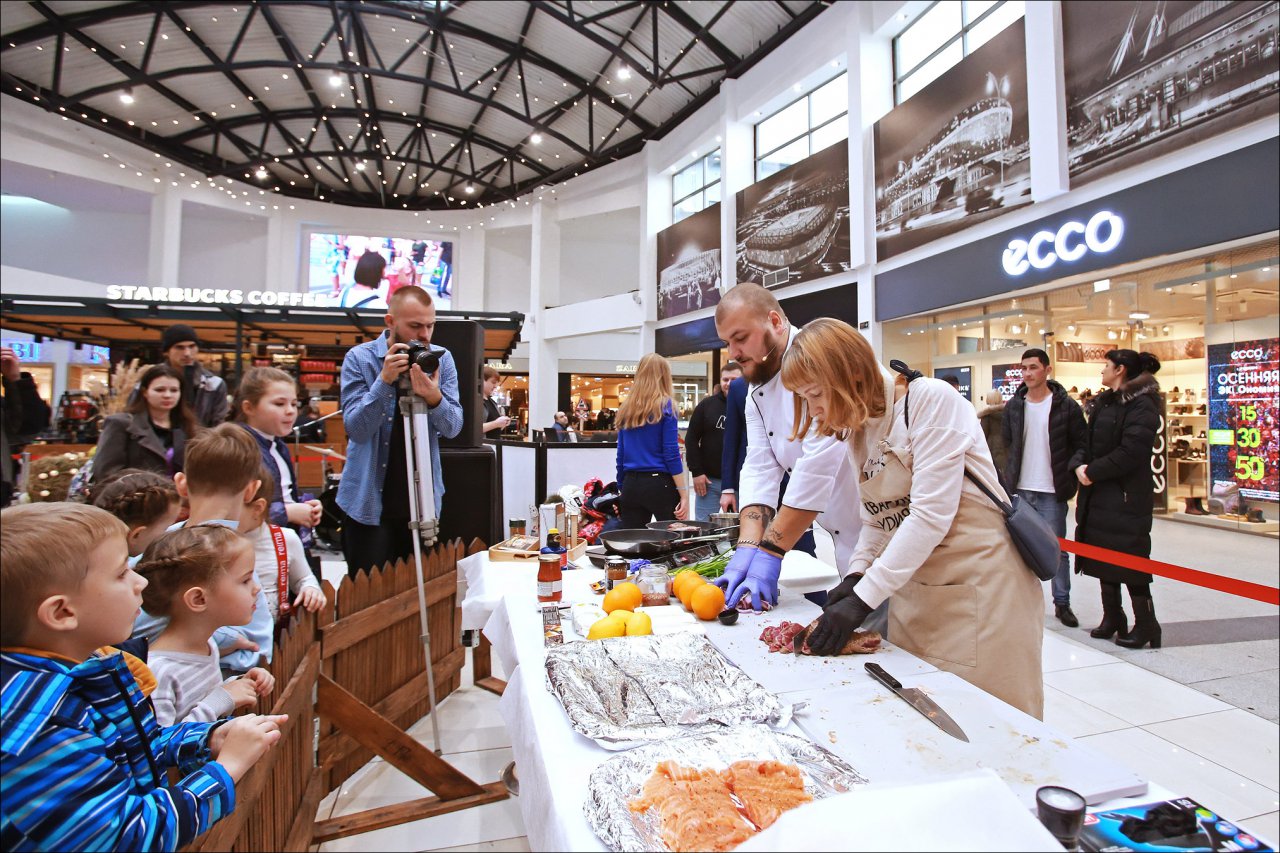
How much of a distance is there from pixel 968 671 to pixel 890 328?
26.3 feet

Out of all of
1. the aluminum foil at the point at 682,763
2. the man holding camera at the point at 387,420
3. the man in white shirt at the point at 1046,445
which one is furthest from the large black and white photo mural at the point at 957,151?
the aluminum foil at the point at 682,763

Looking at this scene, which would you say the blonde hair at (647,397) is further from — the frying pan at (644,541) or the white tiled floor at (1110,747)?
the white tiled floor at (1110,747)

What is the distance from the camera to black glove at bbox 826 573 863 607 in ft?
4.94

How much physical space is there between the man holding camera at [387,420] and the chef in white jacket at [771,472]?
126cm

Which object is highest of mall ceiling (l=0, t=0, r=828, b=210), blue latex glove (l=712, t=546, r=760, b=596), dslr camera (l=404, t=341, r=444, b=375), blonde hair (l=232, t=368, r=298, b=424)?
mall ceiling (l=0, t=0, r=828, b=210)

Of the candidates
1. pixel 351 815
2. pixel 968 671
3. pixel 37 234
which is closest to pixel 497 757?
pixel 351 815

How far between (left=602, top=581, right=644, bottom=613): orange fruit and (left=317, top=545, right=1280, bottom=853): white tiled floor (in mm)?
1158

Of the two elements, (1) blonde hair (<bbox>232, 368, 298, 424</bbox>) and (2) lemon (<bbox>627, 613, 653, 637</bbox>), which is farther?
(1) blonde hair (<bbox>232, 368, 298, 424</bbox>)

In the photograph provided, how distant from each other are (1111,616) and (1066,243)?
3788 mm

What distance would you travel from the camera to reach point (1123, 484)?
395 cm

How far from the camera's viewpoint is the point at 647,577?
1894 mm

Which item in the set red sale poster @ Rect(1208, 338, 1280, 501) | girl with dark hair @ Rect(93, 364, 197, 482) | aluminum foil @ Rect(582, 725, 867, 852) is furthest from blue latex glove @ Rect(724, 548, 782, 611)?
red sale poster @ Rect(1208, 338, 1280, 501)

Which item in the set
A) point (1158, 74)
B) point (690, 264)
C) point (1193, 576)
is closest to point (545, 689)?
point (1193, 576)

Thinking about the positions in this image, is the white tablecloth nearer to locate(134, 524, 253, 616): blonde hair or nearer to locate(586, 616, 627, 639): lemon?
locate(586, 616, 627, 639): lemon
